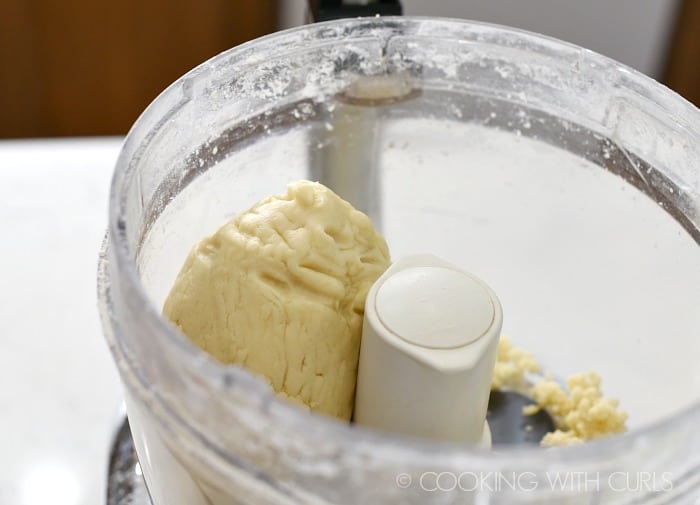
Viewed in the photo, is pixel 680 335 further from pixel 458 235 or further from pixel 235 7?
pixel 235 7

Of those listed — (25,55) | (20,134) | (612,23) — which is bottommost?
(20,134)

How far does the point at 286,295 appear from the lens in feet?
1.25

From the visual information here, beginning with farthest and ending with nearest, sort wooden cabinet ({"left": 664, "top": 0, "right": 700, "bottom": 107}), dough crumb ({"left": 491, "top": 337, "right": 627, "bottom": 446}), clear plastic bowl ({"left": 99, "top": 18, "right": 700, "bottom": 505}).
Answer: wooden cabinet ({"left": 664, "top": 0, "right": 700, "bottom": 107}) < dough crumb ({"left": 491, "top": 337, "right": 627, "bottom": 446}) < clear plastic bowl ({"left": 99, "top": 18, "right": 700, "bottom": 505})

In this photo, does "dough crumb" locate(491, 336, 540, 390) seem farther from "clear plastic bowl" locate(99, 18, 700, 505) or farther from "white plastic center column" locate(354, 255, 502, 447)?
"white plastic center column" locate(354, 255, 502, 447)

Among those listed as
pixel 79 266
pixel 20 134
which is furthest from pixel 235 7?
pixel 79 266

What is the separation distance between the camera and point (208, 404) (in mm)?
299

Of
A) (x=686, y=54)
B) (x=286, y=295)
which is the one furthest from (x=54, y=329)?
(x=686, y=54)

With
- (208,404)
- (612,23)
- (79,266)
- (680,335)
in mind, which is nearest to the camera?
(208,404)

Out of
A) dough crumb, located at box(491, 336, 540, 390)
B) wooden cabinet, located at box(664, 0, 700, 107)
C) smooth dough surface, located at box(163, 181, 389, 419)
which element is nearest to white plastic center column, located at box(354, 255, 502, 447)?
smooth dough surface, located at box(163, 181, 389, 419)

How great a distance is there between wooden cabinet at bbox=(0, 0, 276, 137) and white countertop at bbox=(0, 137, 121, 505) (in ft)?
1.11

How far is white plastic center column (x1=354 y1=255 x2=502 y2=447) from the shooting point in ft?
1.19

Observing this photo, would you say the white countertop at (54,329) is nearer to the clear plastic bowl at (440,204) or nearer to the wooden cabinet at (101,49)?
the clear plastic bowl at (440,204)

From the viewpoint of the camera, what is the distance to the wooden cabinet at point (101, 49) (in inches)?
39.4

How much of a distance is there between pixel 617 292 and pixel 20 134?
2.79 ft
